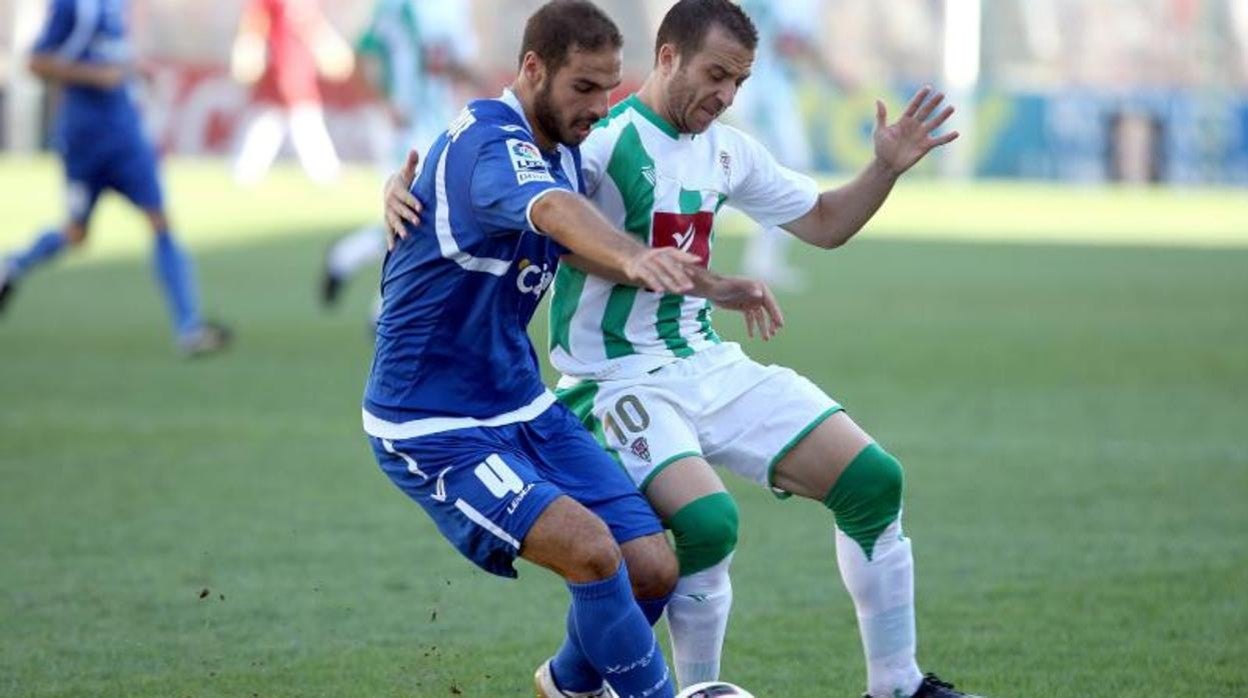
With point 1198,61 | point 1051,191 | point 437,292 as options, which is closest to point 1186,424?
point 437,292

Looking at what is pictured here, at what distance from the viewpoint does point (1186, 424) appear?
10742 millimetres

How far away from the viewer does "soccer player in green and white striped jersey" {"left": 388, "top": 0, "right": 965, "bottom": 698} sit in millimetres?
5520

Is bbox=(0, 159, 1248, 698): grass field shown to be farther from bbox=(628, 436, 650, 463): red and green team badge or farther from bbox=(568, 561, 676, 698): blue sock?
bbox=(568, 561, 676, 698): blue sock

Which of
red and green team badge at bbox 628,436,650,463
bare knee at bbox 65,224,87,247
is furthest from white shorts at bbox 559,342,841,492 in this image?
bare knee at bbox 65,224,87,247

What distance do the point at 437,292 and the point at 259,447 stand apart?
202 inches

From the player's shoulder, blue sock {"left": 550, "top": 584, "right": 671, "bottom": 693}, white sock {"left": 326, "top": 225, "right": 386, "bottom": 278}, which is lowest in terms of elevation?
blue sock {"left": 550, "top": 584, "right": 671, "bottom": 693}

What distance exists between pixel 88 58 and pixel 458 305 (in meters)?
8.44

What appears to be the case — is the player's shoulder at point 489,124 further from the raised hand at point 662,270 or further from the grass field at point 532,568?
the grass field at point 532,568

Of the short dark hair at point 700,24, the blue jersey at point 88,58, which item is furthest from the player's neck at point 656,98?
the blue jersey at point 88,58

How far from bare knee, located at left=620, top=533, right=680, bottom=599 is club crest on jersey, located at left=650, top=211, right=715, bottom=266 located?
0.93m

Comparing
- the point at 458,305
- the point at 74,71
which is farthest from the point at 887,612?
the point at 74,71

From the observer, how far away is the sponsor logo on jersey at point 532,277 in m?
5.13

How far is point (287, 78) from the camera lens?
32.0m

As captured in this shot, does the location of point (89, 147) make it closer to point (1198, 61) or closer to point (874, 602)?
point (874, 602)
